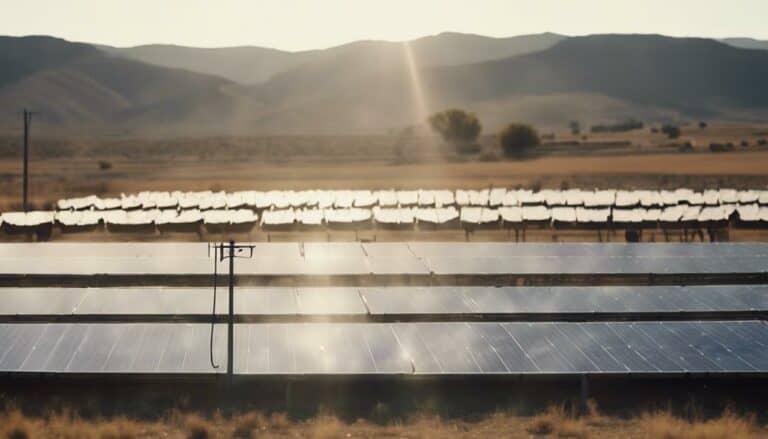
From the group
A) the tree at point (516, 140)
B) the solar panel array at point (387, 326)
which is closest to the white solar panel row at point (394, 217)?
the solar panel array at point (387, 326)

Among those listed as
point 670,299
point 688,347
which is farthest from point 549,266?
point 688,347

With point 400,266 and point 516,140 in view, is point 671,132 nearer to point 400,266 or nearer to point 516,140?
point 516,140

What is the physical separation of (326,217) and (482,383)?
53.8 feet

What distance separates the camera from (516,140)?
88625mm

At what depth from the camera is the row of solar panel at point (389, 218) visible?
29.9 meters

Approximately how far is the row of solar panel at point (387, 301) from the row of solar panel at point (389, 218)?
1106cm

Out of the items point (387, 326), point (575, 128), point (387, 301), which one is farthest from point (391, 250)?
point (575, 128)

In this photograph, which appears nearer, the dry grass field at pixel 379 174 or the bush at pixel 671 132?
the dry grass field at pixel 379 174

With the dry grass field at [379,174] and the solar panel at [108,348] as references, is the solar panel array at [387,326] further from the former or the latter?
the dry grass field at [379,174]

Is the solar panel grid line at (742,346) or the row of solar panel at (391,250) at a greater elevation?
the row of solar panel at (391,250)

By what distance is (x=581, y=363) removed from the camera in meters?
14.9

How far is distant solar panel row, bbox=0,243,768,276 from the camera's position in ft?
72.1

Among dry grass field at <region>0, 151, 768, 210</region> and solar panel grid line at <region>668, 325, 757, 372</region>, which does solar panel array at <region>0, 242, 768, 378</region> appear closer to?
solar panel grid line at <region>668, 325, 757, 372</region>

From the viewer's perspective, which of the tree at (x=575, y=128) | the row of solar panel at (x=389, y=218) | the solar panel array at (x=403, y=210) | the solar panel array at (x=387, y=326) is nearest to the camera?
the solar panel array at (x=387, y=326)
